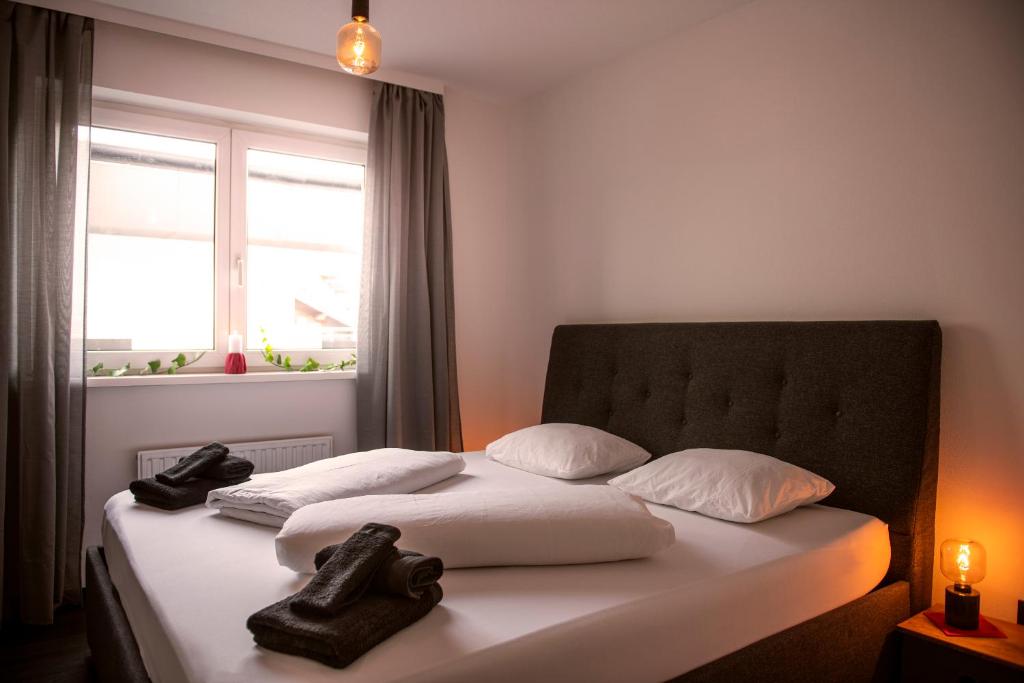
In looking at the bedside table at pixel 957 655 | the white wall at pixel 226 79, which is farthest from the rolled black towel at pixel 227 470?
the bedside table at pixel 957 655

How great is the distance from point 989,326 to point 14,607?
11.3 ft

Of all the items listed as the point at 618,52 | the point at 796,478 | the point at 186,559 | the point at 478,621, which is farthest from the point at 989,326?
the point at 186,559

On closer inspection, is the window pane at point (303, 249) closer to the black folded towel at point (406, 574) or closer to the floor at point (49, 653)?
the floor at point (49, 653)

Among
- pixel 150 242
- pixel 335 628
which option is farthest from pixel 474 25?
pixel 335 628

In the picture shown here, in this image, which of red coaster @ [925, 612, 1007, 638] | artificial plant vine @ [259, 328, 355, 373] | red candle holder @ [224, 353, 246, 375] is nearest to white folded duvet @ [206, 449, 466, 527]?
red candle holder @ [224, 353, 246, 375]

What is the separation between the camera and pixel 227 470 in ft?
6.82

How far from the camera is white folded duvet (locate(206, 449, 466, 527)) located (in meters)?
1.77

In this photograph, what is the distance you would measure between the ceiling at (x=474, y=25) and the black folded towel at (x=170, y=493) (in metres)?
1.86

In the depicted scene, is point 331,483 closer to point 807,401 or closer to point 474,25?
point 807,401

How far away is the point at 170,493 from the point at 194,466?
0.42 ft

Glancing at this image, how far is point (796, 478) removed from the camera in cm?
195

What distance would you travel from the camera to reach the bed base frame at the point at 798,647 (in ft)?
4.64

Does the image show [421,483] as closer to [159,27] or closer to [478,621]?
[478,621]

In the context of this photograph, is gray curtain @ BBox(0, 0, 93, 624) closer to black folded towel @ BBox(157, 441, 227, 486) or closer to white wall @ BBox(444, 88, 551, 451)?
black folded towel @ BBox(157, 441, 227, 486)
